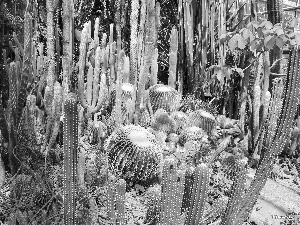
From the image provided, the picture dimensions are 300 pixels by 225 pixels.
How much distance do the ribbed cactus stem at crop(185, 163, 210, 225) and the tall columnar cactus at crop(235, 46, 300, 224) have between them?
26 cm

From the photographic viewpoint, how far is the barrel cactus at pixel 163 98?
4.04 metres

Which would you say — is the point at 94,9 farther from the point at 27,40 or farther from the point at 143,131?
the point at 143,131

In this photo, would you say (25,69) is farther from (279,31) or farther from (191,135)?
(279,31)

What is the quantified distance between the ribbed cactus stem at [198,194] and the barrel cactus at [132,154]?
1285 mm

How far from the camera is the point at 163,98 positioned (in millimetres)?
4043

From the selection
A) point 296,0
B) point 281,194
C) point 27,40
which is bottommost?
point 281,194

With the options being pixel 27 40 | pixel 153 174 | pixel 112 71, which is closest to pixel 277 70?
pixel 112 71

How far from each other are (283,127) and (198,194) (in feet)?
1.90

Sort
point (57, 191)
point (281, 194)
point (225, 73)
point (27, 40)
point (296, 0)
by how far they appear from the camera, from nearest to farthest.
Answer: point (57, 191) → point (27, 40) → point (281, 194) → point (225, 73) → point (296, 0)

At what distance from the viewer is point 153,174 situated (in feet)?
10.3

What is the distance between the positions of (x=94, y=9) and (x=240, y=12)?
2.49m

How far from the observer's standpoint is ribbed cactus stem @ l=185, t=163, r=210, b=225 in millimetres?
1748

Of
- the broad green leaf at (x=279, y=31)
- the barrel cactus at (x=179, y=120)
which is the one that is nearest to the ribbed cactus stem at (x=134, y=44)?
the barrel cactus at (x=179, y=120)

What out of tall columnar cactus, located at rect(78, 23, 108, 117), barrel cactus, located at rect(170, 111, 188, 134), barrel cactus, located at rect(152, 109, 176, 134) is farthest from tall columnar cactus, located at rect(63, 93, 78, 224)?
barrel cactus, located at rect(170, 111, 188, 134)
